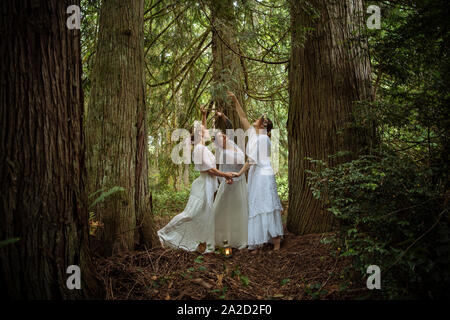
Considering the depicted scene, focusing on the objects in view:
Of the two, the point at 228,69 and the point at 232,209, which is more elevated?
the point at 228,69

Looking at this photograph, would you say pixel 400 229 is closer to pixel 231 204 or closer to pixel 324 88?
pixel 324 88

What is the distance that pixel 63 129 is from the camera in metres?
1.92

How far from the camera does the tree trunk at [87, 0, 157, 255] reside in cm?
325

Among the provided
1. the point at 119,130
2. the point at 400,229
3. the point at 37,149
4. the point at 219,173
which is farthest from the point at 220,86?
the point at 400,229

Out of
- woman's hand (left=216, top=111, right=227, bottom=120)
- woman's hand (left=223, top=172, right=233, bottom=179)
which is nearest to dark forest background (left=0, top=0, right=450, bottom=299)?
woman's hand (left=223, top=172, right=233, bottom=179)

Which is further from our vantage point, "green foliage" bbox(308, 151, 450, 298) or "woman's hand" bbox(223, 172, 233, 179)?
"woman's hand" bbox(223, 172, 233, 179)

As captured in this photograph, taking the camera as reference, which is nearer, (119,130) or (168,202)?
(119,130)

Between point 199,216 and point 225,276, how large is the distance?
213 cm

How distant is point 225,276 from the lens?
3.05 m

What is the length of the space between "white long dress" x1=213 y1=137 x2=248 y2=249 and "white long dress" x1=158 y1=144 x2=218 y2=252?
0.26 meters

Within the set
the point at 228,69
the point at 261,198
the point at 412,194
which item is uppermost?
the point at 228,69

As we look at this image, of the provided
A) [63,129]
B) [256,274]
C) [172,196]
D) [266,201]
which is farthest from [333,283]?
[172,196]

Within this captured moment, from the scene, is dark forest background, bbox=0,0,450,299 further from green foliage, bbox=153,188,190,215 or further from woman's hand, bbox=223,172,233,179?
green foliage, bbox=153,188,190,215

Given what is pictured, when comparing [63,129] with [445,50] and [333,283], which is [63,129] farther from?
[445,50]
